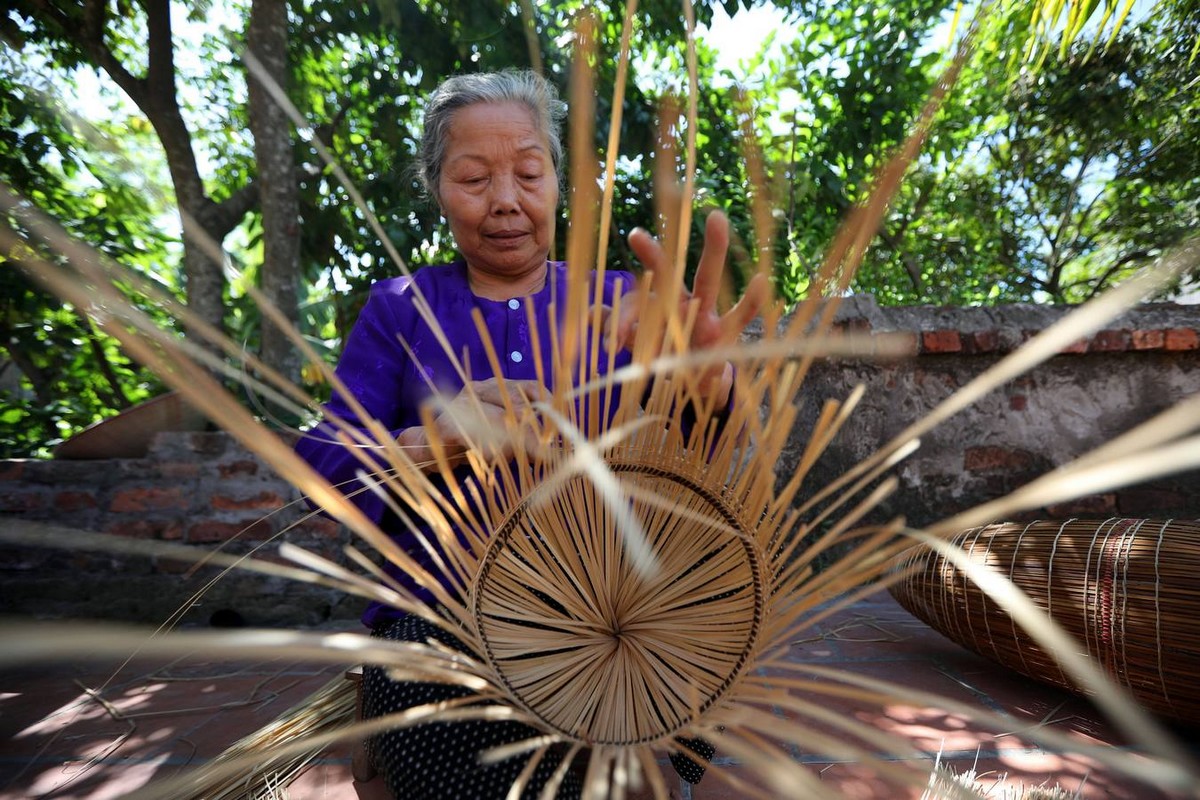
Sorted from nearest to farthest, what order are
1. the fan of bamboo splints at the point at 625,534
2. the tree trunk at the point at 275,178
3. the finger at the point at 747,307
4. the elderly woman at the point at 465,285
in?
the fan of bamboo splints at the point at 625,534 → the finger at the point at 747,307 → the elderly woman at the point at 465,285 → the tree trunk at the point at 275,178

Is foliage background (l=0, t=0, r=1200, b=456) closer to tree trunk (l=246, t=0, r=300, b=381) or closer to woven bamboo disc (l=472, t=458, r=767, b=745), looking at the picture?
tree trunk (l=246, t=0, r=300, b=381)

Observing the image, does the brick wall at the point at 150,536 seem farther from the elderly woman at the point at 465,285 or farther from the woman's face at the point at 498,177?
the woman's face at the point at 498,177

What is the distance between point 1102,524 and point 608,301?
1.11m

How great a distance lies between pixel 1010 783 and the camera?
114cm

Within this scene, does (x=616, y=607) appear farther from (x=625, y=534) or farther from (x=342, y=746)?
(x=342, y=746)

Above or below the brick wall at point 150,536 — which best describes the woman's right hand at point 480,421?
above

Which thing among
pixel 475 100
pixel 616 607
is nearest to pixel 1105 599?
pixel 616 607

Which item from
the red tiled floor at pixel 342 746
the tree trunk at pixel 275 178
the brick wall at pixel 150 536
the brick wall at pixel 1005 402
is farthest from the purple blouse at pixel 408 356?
the tree trunk at pixel 275 178

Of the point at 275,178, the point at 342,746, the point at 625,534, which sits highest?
the point at 275,178

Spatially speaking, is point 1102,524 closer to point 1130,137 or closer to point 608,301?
point 608,301

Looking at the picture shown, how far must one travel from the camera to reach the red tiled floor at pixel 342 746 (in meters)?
1.20

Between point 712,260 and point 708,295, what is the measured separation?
0.12 feet

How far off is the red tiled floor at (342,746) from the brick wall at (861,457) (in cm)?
41

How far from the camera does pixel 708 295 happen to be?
666 millimetres
